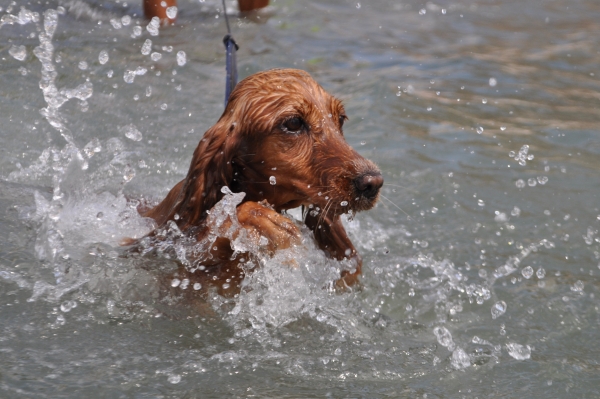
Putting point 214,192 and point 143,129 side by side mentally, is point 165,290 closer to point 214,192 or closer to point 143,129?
point 214,192

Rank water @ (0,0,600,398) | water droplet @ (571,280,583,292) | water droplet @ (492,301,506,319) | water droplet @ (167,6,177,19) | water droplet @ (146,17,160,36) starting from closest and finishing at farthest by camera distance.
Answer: water @ (0,0,600,398), water droplet @ (492,301,506,319), water droplet @ (571,280,583,292), water droplet @ (167,6,177,19), water droplet @ (146,17,160,36)

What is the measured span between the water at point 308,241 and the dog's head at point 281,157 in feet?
0.98

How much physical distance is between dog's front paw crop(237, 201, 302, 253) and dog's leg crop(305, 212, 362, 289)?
213 millimetres

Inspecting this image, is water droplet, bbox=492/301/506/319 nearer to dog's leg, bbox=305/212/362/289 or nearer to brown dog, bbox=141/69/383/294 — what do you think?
dog's leg, bbox=305/212/362/289

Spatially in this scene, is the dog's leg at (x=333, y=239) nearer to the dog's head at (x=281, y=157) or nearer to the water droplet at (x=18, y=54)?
the dog's head at (x=281, y=157)

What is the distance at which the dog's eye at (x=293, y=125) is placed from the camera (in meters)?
3.56

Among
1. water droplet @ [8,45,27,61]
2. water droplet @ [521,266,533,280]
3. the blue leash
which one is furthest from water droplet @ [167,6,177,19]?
water droplet @ [521,266,533,280]

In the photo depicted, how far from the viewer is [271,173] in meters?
3.61

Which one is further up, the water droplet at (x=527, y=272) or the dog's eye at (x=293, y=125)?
the dog's eye at (x=293, y=125)

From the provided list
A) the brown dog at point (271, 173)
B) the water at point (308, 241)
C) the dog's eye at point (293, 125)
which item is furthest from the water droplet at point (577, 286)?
the dog's eye at point (293, 125)

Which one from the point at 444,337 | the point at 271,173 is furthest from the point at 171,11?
the point at 444,337

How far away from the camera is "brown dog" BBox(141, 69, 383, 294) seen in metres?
3.50

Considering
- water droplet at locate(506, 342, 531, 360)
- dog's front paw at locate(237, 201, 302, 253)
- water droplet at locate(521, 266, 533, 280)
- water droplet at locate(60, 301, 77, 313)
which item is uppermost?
dog's front paw at locate(237, 201, 302, 253)

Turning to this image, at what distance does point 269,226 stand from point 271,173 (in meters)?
0.25
